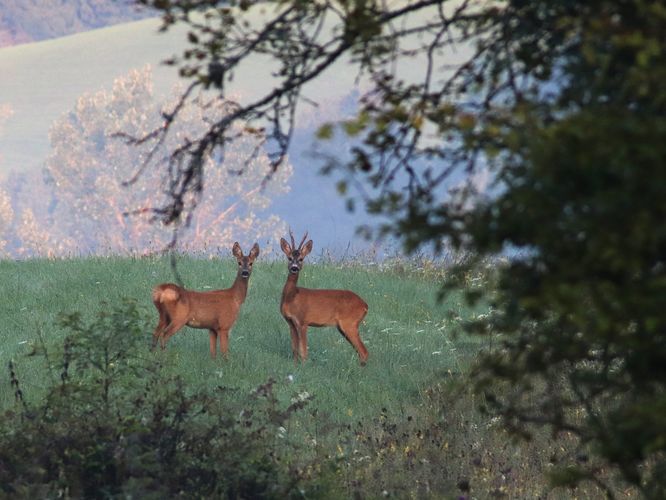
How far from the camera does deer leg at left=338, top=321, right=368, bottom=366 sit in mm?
15508

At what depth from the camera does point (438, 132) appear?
5289mm

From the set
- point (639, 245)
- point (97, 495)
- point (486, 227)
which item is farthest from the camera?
point (97, 495)

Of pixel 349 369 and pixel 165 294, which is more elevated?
pixel 165 294

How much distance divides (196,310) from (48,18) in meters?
110

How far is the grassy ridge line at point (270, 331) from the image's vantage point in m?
14.0

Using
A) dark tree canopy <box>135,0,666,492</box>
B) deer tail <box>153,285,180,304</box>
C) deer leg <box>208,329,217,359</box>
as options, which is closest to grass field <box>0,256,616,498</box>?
deer leg <box>208,329,217,359</box>

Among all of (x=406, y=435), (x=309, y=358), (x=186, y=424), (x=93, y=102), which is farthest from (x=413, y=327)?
(x=93, y=102)

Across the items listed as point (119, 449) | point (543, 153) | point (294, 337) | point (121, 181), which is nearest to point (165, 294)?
point (294, 337)

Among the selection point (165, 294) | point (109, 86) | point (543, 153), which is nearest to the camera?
point (543, 153)

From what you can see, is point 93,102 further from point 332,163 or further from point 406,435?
point 332,163

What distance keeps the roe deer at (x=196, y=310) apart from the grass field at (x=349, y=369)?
27 centimetres

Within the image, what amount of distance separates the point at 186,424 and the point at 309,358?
6.42 meters

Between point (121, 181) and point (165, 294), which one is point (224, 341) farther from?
point (121, 181)

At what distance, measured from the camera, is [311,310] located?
1528 centimetres
